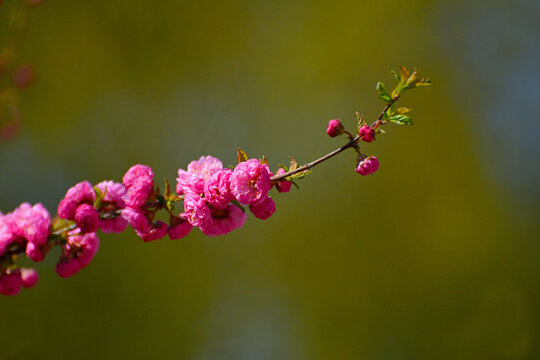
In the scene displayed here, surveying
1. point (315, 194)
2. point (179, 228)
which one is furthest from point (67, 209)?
point (315, 194)

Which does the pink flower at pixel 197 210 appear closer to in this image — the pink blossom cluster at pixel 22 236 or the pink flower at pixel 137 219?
the pink flower at pixel 137 219

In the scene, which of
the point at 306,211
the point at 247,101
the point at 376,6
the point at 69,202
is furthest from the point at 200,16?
the point at 69,202

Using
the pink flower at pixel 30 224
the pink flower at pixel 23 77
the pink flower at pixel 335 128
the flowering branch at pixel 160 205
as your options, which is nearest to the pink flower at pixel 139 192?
the flowering branch at pixel 160 205

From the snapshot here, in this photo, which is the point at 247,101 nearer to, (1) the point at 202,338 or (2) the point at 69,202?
(1) the point at 202,338

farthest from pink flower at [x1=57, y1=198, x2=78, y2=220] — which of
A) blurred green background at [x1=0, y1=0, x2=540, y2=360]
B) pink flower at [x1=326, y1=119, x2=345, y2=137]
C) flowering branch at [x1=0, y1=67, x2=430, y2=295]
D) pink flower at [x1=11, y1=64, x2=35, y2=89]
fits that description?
blurred green background at [x1=0, y1=0, x2=540, y2=360]

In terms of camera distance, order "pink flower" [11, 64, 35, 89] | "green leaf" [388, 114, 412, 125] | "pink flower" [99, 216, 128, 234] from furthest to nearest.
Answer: "pink flower" [11, 64, 35, 89], "pink flower" [99, 216, 128, 234], "green leaf" [388, 114, 412, 125]

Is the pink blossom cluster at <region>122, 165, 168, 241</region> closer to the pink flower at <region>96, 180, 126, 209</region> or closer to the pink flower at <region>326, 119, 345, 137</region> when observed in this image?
the pink flower at <region>96, 180, 126, 209</region>

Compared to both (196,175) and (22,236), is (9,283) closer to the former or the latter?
(22,236)
